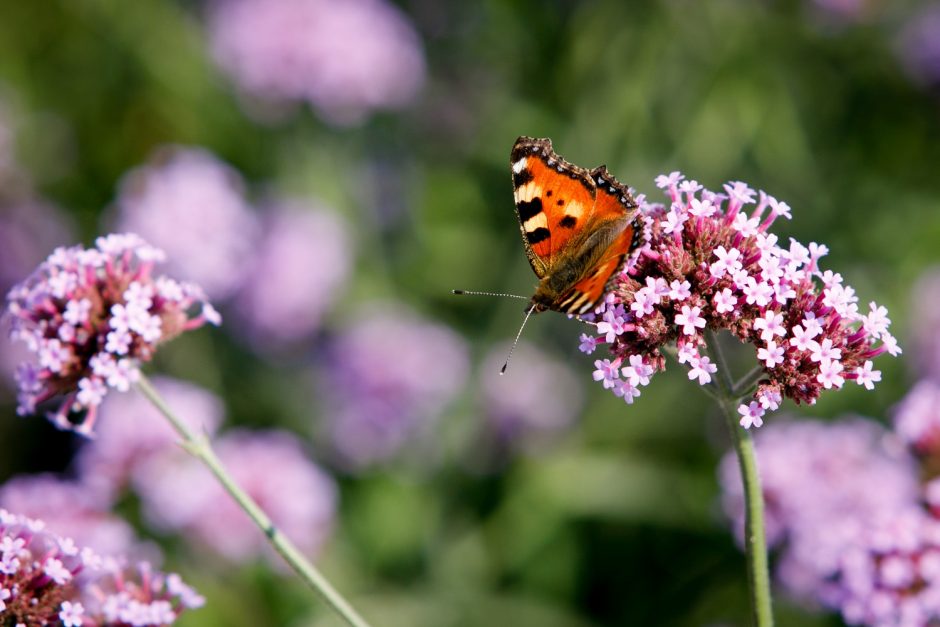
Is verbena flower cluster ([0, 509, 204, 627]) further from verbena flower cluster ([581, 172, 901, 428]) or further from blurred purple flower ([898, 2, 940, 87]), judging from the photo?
blurred purple flower ([898, 2, 940, 87])

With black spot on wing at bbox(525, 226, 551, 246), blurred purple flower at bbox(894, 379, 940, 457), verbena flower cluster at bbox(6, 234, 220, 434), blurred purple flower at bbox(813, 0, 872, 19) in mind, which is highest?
blurred purple flower at bbox(813, 0, 872, 19)

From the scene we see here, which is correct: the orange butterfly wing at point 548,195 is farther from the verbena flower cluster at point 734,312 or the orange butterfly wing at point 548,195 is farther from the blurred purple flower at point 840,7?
the blurred purple flower at point 840,7

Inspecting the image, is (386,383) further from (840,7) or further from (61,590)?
(840,7)

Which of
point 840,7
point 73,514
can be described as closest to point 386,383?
point 73,514

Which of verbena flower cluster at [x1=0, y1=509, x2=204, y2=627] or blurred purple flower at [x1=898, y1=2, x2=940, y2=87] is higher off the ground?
blurred purple flower at [x1=898, y1=2, x2=940, y2=87]

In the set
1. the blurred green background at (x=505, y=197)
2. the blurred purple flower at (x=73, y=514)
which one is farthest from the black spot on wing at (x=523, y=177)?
the blurred green background at (x=505, y=197)

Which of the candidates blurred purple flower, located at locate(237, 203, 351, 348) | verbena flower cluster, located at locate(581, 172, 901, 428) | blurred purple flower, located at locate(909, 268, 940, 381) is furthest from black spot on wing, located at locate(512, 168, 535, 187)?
blurred purple flower, located at locate(909, 268, 940, 381)
